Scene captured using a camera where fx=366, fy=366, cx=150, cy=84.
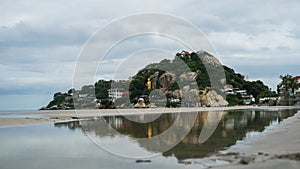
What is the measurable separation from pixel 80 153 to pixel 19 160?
8.60 ft

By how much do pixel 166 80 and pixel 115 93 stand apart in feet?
68.2

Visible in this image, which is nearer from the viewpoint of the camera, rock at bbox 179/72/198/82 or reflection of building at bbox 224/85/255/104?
rock at bbox 179/72/198/82

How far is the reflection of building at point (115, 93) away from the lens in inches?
4055

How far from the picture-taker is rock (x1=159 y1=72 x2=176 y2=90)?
11762 centimetres

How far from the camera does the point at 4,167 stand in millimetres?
13203

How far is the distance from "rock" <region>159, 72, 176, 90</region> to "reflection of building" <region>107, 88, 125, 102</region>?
51.5 feet

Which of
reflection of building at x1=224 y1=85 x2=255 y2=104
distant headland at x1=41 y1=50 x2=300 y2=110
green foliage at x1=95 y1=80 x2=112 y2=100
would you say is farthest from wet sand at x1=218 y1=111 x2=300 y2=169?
reflection of building at x1=224 y1=85 x2=255 y2=104

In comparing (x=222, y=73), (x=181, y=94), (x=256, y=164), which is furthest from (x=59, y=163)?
(x=222, y=73)

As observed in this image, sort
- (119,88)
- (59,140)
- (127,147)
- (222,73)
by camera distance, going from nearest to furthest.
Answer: (127,147) → (59,140) → (119,88) → (222,73)

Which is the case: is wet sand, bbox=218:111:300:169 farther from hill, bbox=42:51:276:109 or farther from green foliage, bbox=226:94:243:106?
green foliage, bbox=226:94:243:106

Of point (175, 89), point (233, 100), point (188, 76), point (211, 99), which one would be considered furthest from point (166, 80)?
point (233, 100)

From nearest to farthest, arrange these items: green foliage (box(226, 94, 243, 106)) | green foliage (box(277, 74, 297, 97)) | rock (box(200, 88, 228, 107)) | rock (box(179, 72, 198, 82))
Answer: green foliage (box(277, 74, 297, 97))
rock (box(200, 88, 228, 107))
green foliage (box(226, 94, 243, 106))
rock (box(179, 72, 198, 82))

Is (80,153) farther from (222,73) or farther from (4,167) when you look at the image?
(222,73)

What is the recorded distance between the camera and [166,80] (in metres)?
119
